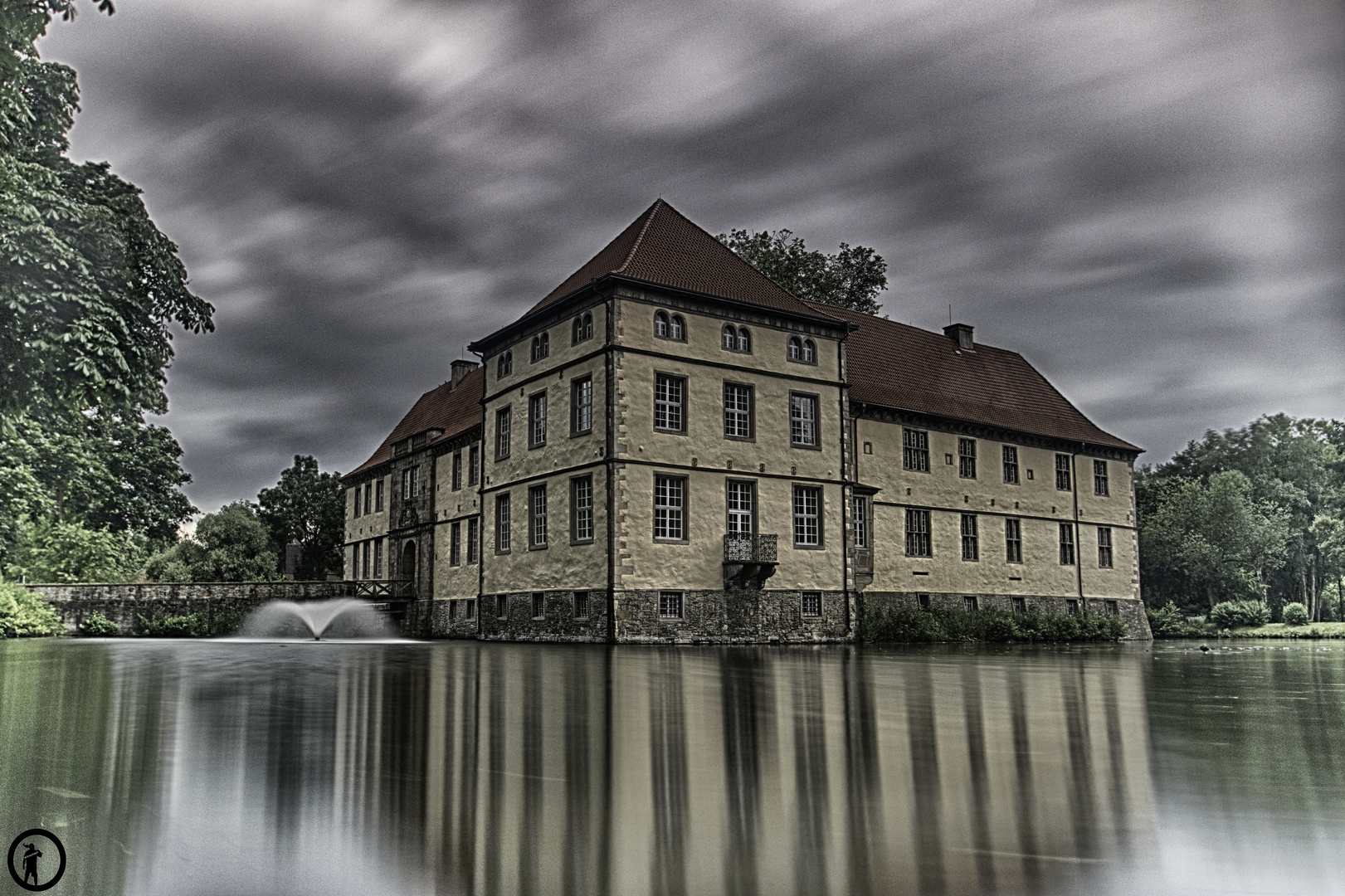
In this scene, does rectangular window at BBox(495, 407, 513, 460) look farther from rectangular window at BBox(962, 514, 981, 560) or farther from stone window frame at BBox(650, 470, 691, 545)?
rectangular window at BBox(962, 514, 981, 560)

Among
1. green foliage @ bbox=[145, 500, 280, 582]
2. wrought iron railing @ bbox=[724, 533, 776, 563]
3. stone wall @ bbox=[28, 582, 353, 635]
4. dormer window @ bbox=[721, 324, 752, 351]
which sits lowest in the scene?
stone wall @ bbox=[28, 582, 353, 635]

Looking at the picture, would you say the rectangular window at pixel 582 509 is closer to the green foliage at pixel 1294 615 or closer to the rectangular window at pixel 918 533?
the rectangular window at pixel 918 533

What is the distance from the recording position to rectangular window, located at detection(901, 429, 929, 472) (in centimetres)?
4051

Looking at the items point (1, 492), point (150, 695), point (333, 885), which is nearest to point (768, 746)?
point (333, 885)

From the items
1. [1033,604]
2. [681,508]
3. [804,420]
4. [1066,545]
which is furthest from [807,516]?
[1066,545]

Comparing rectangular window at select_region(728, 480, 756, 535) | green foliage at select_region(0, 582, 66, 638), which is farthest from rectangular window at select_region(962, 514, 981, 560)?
green foliage at select_region(0, 582, 66, 638)

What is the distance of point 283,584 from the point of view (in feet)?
149

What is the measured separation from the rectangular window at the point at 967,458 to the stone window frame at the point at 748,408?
486 inches

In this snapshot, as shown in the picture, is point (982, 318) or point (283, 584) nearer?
point (283, 584)

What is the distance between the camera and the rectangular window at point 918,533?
40000 millimetres

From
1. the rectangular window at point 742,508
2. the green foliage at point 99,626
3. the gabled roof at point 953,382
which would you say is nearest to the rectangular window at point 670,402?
the rectangular window at point 742,508

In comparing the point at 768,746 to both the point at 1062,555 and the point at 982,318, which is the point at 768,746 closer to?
the point at 1062,555

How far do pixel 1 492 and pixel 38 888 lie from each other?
24.8m

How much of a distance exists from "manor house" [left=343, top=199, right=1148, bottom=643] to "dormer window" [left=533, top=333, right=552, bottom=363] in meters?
0.09
